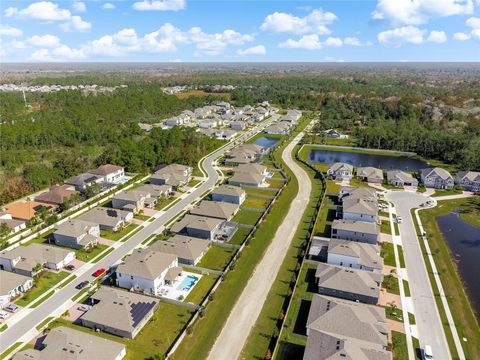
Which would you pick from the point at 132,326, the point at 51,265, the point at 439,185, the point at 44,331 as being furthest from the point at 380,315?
the point at 439,185

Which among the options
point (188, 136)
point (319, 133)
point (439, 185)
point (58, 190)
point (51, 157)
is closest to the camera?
point (58, 190)

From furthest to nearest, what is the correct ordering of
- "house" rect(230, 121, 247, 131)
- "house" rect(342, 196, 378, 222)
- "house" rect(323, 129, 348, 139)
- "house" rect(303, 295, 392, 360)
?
"house" rect(230, 121, 247, 131), "house" rect(323, 129, 348, 139), "house" rect(342, 196, 378, 222), "house" rect(303, 295, 392, 360)

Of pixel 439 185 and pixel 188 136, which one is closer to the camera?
pixel 439 185

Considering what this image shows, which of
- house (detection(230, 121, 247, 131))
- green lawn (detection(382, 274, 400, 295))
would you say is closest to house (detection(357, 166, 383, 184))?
green lawn (detection(382, 274, 400, 295))

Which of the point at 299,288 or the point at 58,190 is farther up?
the point at 58,190

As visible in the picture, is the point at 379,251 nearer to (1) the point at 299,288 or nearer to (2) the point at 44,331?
(1) the point at 299,288

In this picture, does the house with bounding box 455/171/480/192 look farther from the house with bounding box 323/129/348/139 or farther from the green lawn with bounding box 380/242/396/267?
the house with bounding box 323/129/348/139
